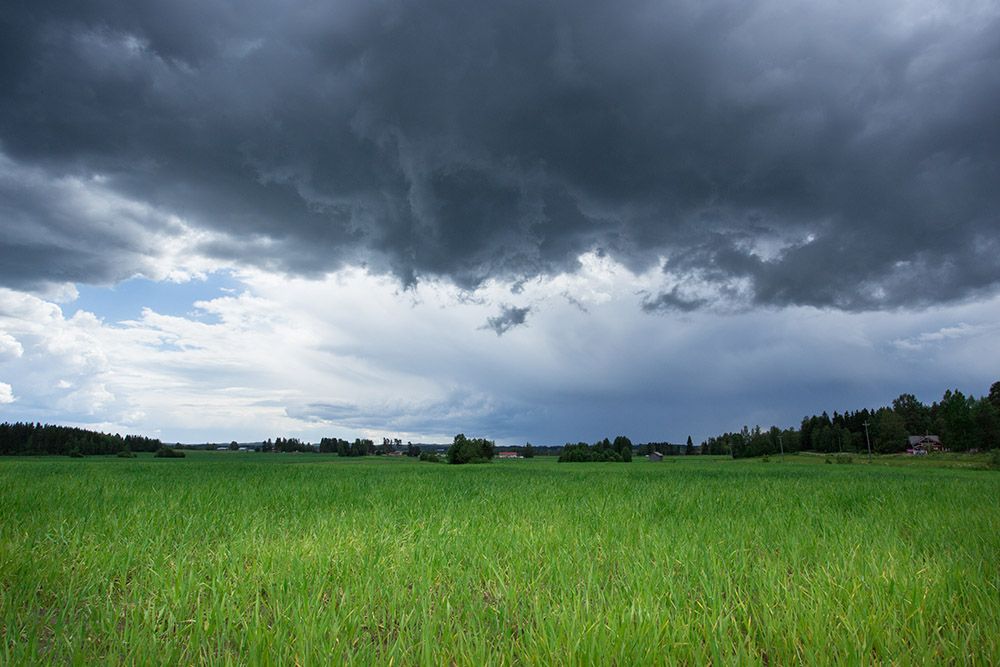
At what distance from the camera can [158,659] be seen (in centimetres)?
284

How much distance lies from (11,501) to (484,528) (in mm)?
8109

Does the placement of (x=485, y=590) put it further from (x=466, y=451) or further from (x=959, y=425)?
(x=959, y=425)

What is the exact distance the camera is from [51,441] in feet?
364

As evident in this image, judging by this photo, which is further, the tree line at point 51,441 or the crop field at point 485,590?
the tree line at point 51,441

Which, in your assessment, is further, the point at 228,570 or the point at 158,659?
the point at 228,570

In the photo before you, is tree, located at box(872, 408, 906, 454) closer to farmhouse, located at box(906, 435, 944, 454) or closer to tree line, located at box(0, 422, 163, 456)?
farmhouse, located at box(906, 435, 944, 454)

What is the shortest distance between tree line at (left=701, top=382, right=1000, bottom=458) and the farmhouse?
8.27 ft

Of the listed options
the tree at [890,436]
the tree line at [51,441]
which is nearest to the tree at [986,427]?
the tree at [890,436]

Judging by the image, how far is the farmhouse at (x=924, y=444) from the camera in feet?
346

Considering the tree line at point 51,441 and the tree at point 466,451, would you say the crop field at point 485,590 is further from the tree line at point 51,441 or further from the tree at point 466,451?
the tree line at point 51,441

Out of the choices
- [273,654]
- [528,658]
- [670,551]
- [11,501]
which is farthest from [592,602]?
[11,501]

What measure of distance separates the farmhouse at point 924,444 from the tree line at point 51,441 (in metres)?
195

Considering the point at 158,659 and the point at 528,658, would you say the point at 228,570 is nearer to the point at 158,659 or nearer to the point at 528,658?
the point at 158,659

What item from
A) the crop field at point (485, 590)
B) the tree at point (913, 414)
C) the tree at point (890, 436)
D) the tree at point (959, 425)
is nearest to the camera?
the crop field at point (485, 590)
